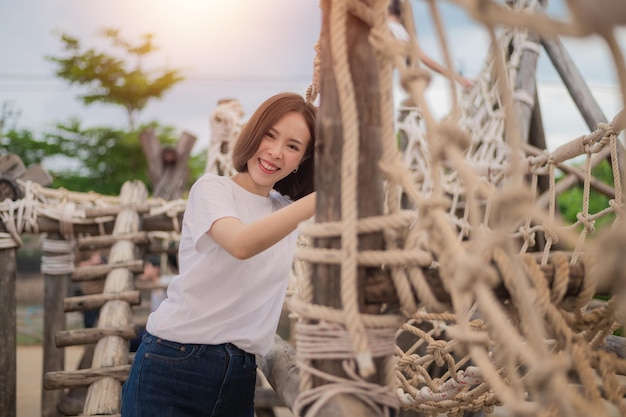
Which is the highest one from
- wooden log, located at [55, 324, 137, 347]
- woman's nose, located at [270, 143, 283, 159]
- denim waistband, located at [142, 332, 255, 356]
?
woman's nose, located at [270, 143, 283, 159]

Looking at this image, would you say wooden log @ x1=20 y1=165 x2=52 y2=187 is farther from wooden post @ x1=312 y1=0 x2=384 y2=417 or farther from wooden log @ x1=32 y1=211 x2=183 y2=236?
wooden post @ x1=312 y1=0 x2=384 y2=417

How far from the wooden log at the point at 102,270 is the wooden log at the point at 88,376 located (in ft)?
2.31

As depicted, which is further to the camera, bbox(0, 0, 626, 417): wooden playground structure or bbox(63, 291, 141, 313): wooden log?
bbox(63, 291, 141, 313): wooden log

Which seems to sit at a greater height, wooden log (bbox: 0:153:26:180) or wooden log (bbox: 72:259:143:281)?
wooden log (bbox: 0:153:26:180)

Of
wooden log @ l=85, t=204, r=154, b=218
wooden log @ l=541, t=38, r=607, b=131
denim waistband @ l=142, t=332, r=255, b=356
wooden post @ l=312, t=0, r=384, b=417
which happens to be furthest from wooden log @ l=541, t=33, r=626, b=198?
wooden post @ l=312, t=0, r=384, b=417

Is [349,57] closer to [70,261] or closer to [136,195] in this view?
[136,195]

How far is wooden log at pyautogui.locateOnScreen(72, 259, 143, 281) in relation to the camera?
9.56ft

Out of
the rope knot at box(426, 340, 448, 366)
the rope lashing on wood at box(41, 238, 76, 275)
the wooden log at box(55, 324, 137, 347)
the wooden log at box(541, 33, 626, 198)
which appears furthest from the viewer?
the wooden log at box(541, 33, 626, 198)

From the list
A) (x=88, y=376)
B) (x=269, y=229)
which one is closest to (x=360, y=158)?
(x=269, y=229)

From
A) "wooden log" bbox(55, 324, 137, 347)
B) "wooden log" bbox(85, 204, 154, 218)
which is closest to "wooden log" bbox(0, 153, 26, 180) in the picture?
"wooden log" bbox(85, 204, 154, 218)

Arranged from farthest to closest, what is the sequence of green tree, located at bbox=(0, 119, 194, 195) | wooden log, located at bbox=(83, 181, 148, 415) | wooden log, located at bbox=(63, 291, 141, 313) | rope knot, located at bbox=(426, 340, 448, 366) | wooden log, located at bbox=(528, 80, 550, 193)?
green tree, located at bbox=(0, 119, 194, 195) < wooden log, located at bbox=(528, 80, 550, 193) < wooden log, located at bbox=(63, 291, 141, 313) < wooden log, located at bbox=(83, 181, 148, 415) < rope knot, located at bbox=(426, 340, 448, 366)

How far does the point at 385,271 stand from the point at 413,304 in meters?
0.06

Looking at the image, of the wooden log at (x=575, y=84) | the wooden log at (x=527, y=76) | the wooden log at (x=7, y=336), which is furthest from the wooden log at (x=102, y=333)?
the wooden log at (x=575, y=84)

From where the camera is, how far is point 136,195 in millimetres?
3469
